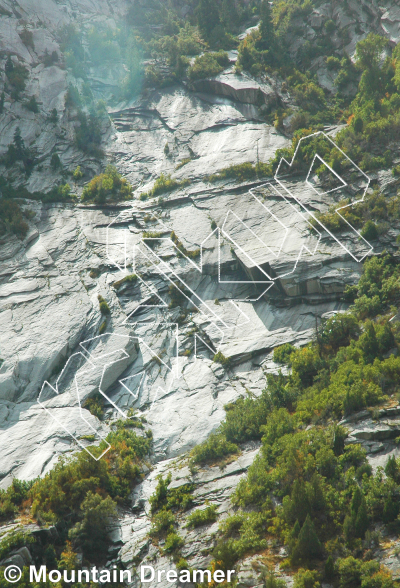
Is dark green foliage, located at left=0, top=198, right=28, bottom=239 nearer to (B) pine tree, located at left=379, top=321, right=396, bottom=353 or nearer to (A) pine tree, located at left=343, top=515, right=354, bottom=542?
(B) pine tree, located at left=379, top=321, right=396, bottom=353

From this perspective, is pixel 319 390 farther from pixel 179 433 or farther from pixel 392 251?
pixel 392 251

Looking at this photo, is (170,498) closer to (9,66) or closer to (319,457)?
(319,457)

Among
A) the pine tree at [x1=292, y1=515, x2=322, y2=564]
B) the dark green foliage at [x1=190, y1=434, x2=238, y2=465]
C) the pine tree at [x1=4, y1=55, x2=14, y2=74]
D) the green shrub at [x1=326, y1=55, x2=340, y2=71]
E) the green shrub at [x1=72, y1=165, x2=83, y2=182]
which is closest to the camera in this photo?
the pine tree at [x1=292, y1=515, x2=322, y2=564]

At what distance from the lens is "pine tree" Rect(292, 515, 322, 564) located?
15.0 meters

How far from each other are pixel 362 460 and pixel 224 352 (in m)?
13.1

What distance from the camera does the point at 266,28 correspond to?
177 feet

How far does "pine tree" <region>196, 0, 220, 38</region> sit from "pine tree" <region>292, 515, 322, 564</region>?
63967 millimetres

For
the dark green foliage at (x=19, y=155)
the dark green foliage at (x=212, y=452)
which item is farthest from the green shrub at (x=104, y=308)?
the dark green foliage at (x=19, y=155)

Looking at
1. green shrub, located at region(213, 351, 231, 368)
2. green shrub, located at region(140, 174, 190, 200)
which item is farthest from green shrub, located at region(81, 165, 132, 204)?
green shrub, located at region(213, 351, 231, 368)

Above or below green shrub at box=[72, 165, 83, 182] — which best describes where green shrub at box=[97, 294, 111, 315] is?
below

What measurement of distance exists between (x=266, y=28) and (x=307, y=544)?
183ft

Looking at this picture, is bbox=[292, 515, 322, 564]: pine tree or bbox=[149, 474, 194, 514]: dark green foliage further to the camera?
bbox=[149, 474, 194, 514]: dark green foliage

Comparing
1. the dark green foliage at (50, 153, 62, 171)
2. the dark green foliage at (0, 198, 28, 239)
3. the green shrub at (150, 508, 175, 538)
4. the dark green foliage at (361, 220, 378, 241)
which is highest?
the dark green foliage at (50, 153, 62, 171)
